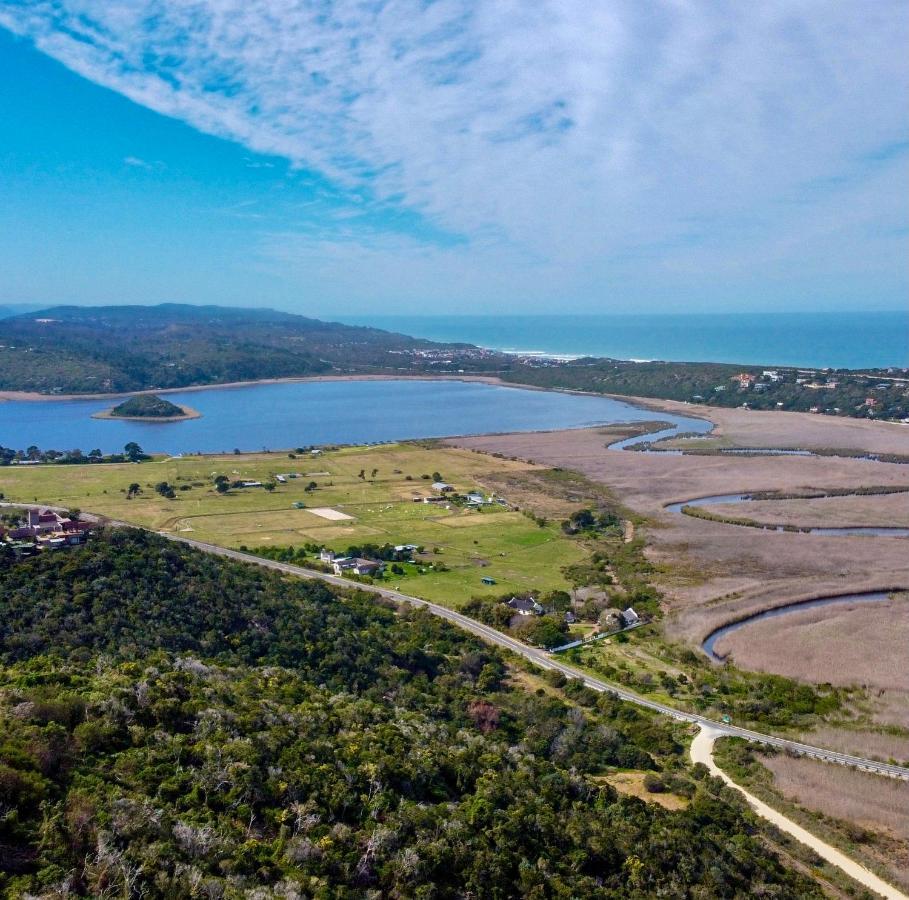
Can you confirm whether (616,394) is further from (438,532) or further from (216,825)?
(216,825)

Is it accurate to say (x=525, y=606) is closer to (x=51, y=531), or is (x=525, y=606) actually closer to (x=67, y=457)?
(x=51, y=531)

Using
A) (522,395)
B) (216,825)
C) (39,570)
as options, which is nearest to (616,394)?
(522,395)

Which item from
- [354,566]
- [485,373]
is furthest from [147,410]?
[354,566]

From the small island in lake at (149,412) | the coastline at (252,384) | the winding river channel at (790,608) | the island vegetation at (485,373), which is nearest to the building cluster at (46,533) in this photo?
the winding river channel at (790,608)

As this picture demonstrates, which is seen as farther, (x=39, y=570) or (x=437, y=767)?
(x=39, y=570)

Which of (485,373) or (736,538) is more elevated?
(485,373)

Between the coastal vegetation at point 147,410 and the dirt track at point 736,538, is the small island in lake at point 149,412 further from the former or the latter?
the dirt track at point 736,538
